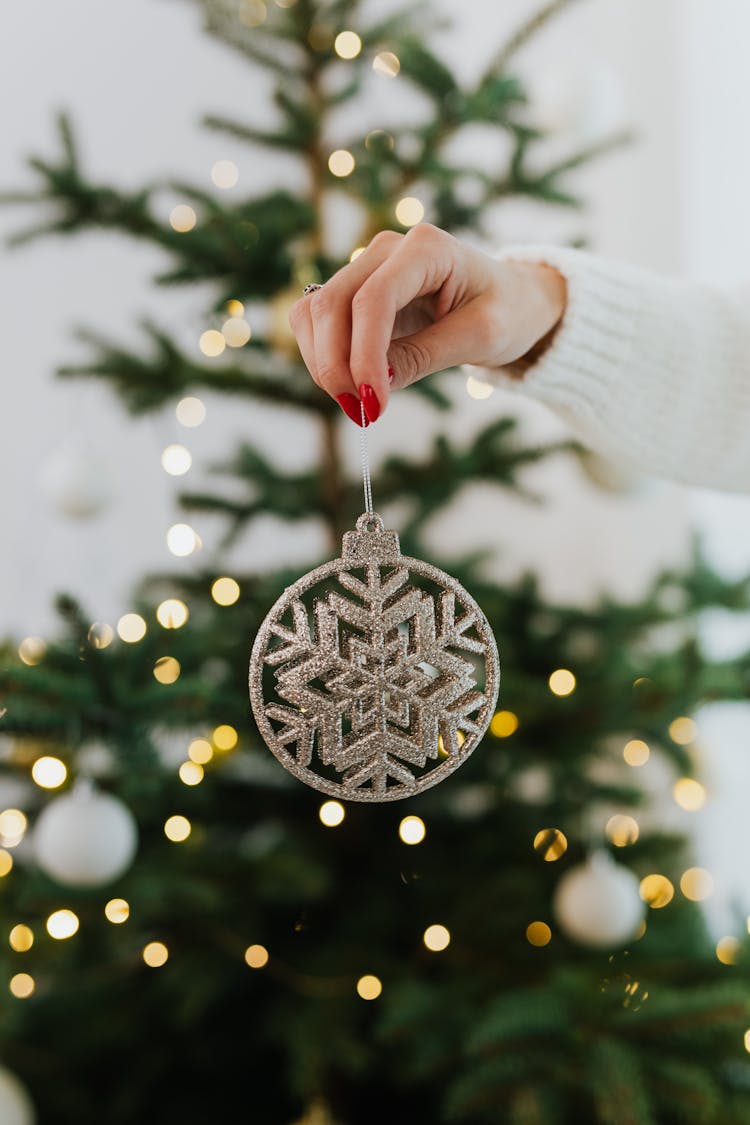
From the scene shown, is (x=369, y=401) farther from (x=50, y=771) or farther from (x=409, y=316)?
(x=50, y=771)

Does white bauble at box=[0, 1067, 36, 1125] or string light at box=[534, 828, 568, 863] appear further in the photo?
string light at box=[534, 828, 568, 863]

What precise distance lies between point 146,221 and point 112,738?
55cm

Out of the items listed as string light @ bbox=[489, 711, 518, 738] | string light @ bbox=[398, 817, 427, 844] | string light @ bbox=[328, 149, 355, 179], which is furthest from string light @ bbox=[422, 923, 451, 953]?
string light @ bbox=[328, 149, 355, 179]

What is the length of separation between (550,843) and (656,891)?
197mm

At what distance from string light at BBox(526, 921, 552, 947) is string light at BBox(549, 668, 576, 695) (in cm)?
31

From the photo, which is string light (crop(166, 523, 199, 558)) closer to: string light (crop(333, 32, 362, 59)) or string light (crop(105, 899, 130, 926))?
string light (crop(105, 899, 130, 926))

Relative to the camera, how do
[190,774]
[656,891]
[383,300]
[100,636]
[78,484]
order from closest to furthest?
[383,300] < [100,636] < [190,774] < [78,484] < [656,891]

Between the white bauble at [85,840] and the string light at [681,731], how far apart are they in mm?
611

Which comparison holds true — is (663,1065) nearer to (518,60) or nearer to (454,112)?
(454,112)

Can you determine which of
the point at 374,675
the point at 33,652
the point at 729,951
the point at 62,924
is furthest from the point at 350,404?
the point at 729,951

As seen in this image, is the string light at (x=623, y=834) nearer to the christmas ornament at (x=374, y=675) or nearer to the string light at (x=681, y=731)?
the string light at (x=681, y=731)

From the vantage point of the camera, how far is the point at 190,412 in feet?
5.56

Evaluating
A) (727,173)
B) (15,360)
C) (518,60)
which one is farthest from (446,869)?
(518,60)

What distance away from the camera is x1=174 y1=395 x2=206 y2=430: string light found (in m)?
1.58
